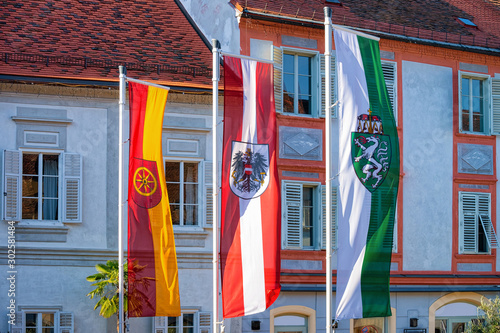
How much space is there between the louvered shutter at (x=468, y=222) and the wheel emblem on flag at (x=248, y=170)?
10.2 m

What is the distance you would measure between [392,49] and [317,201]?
4503 millimetres

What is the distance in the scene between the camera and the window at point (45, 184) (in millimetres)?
19797

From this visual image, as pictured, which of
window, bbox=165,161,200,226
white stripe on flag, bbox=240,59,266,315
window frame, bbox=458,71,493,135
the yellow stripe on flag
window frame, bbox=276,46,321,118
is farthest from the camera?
window frame, bbox=458,71,493,135

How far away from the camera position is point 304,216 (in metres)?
22.5

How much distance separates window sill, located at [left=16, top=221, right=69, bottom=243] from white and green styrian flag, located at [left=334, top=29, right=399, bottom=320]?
7.43 meters

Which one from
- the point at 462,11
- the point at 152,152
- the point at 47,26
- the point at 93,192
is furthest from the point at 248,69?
the point at 462,11

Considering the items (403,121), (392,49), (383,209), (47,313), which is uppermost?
(392,49)

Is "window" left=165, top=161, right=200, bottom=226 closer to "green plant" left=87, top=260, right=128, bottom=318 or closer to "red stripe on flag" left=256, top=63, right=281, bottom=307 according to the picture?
"green plant" left=87, top=260, right=128, bottom=318

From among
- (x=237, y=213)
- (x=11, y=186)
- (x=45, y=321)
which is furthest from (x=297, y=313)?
(x=237, y=213)

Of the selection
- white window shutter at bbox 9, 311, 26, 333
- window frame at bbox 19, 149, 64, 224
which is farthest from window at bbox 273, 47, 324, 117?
white window shutter at bbox 9, 311, 26, 333

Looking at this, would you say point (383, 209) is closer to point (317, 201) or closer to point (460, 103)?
point (317, 201)

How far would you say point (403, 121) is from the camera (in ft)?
78.6

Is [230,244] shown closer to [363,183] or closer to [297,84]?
[363,183]

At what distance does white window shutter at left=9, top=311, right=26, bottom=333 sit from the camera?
19266 mm
